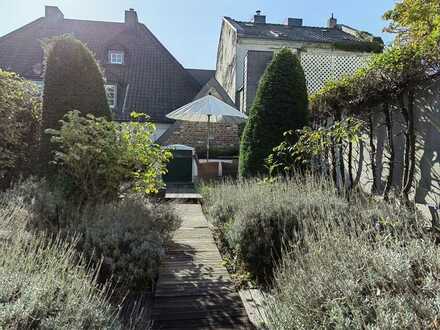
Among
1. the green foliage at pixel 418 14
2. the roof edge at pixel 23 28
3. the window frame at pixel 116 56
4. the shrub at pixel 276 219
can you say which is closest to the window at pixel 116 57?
the window frame at pixel 116 56

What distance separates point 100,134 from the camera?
452 centimetres

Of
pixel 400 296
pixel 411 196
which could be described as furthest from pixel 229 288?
pixel 411 196

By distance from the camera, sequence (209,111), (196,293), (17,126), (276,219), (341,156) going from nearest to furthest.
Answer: (196,293) < (276,219) < (341,156) < (17,126) < (209,111)

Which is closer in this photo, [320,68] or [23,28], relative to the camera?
[320,68]

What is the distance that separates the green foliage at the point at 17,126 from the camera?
18.1 feet

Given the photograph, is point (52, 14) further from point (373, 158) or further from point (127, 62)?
point (373, 158)

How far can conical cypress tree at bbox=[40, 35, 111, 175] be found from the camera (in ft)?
17.9

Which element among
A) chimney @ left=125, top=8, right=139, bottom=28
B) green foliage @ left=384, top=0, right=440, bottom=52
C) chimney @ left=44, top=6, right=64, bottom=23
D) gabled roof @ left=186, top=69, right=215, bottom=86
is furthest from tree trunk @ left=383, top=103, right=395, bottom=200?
chimney @ left=44, top=6, right=64, bottom=23

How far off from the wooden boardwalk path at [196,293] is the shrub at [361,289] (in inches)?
26.0

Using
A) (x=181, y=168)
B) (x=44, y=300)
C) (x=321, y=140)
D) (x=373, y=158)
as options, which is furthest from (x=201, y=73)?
(x=44, y=300)

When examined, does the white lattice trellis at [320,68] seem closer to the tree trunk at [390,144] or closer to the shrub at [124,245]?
the tree trunk at [390,144]

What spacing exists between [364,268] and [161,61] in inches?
746

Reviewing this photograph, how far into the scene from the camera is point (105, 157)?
4.36 metres

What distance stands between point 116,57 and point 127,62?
0.69 meters
